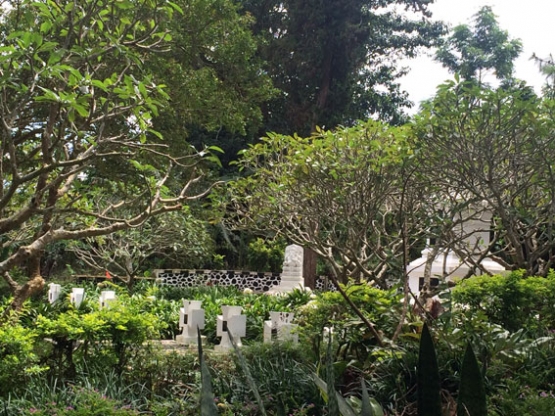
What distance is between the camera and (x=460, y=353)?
4.59 m

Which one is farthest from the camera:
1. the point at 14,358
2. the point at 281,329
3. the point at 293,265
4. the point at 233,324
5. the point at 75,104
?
the point at 293,265

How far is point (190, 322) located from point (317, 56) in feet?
40.3

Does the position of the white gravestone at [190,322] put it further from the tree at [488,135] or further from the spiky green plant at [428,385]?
the spiky green plant at [428,385]

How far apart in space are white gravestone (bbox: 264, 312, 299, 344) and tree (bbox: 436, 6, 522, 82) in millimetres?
20337

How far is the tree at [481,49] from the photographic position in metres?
25.3

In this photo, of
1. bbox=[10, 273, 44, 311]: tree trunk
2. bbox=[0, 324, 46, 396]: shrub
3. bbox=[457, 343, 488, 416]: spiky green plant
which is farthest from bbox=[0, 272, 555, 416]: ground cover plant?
bbox=[457, 343, 488, 416]: spiky green plant

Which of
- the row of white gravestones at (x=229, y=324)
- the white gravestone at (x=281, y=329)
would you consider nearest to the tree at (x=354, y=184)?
the white gravestone at (x=281, y=329)

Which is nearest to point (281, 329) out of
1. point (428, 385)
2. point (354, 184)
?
point (354, 184)

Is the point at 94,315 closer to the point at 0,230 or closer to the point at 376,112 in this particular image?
the point at 0,230

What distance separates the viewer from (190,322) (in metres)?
7.75

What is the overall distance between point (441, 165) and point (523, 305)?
1.64 metres

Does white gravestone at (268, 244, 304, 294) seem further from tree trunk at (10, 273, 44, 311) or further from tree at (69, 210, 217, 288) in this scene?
tree trunk at (10, 273, 44, 311)

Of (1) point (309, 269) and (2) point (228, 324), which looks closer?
(2) point (228, 324)

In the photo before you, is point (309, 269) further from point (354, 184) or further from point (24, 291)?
point (24, 291)
